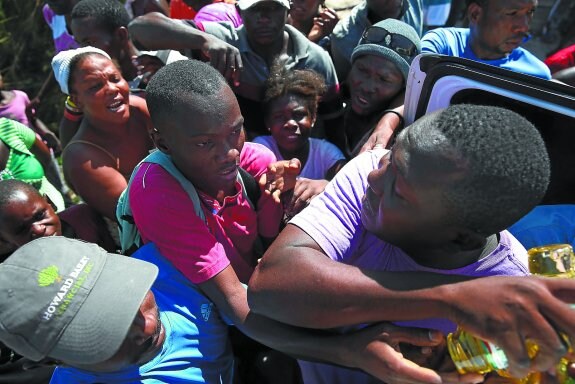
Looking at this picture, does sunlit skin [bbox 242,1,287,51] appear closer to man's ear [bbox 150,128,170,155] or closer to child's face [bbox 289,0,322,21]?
child's face [bbox 289,0,322,21]

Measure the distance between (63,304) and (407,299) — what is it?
97cm

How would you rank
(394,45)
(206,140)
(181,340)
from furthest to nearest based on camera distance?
(394,45) < (206,140) < (181,340)

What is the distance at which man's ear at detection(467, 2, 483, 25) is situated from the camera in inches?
126

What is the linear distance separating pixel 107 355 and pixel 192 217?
1.76ft

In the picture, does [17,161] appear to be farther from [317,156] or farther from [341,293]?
[341,293]

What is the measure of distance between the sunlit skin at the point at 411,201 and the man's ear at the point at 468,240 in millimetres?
15

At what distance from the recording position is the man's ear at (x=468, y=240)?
4.57ft

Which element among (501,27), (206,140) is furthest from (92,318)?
(501,27)

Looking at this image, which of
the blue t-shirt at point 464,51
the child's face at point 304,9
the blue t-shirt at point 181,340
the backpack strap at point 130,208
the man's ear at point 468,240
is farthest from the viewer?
the child's face at point 304,9

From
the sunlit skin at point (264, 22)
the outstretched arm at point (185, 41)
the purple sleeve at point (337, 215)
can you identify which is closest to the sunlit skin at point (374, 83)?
the sunlit skin at point (264, 22)

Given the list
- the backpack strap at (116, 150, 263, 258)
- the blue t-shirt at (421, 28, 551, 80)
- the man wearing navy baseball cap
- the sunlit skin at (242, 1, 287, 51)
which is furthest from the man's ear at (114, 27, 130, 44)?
the man wearing navy baseball cap

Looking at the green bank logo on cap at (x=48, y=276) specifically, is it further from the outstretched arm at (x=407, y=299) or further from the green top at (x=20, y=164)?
the green top at (x=20, y=164)

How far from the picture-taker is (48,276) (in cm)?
163

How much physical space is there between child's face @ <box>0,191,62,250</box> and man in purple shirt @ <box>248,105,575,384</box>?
1561 millimetres
